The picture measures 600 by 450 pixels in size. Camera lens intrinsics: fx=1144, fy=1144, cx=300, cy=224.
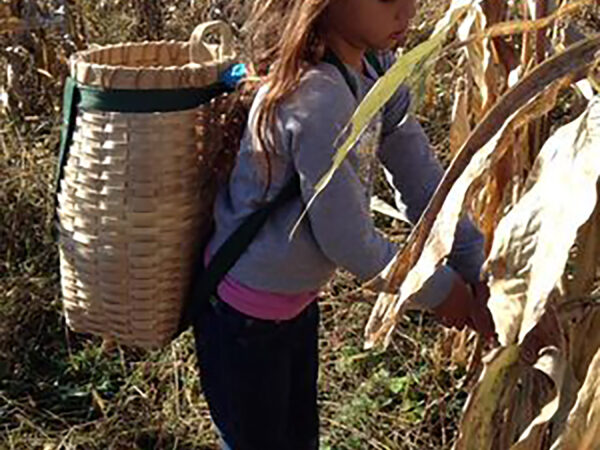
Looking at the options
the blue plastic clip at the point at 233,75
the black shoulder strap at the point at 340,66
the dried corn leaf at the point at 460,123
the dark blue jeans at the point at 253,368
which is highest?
the black shoulder strap at the point at 340,66

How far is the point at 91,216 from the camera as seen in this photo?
135 centimetres

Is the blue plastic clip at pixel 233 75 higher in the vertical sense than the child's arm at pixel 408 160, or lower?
higher

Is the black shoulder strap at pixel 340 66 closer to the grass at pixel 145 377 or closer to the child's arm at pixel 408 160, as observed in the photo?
the child's arm at pixel 408 160

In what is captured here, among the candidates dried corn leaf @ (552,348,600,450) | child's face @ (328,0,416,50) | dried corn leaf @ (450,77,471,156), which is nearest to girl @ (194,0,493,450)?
child's face @ (328,0,416,50)

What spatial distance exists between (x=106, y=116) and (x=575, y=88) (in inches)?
22.6

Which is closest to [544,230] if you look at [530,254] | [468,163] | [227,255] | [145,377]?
[530,254]

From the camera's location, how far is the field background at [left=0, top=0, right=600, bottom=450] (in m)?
2.00

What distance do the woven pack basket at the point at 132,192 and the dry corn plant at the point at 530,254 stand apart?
0.46m

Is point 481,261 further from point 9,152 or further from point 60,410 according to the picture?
point 9,152

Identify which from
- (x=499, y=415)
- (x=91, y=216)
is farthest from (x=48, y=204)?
(x=499, y=415)

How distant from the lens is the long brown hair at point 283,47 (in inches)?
48.4

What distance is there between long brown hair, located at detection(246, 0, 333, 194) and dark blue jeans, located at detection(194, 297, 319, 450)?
0.20 meters


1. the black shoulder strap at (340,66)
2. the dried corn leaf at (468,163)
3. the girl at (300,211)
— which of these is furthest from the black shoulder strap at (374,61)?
the dried corn leaf at (468,163)

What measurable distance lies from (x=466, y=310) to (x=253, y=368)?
11.4 inches
